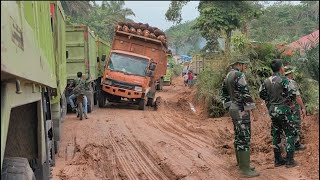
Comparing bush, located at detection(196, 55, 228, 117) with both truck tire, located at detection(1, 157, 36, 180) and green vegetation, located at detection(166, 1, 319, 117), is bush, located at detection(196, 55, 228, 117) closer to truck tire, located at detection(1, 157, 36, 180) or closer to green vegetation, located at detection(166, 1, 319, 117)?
green vegetation, located at detection(166, 1, 319, 117)

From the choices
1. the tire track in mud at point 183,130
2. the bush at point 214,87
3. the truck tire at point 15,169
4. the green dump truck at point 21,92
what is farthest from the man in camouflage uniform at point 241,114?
the bush at point 214,87

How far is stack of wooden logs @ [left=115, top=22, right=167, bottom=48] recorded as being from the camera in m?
18.5

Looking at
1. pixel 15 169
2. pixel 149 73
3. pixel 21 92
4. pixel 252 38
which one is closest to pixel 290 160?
pixel 15 169

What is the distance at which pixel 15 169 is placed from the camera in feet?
13.0

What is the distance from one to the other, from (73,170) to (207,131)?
472 centimetres

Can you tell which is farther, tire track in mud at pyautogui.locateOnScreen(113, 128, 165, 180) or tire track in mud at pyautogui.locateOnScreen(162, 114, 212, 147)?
tire track in mud at pyautogui.locateOnScreen(162, 114, 212, 147)

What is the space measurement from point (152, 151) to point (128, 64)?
8.66 m

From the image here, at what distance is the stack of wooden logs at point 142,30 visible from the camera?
18547 millimetres

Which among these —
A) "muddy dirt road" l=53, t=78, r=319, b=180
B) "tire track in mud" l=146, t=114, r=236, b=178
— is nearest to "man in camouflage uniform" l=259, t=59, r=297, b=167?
"muddy dirt road" l=53, t=78, r=319, b=180

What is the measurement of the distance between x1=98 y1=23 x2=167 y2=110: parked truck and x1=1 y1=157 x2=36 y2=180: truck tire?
12993 millimetres

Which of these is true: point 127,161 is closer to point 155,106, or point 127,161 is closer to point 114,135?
point 114,135

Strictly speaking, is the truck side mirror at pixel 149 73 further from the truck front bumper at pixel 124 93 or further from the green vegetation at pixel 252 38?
the green vegetation at pixel 252 38

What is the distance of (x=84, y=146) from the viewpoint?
9.88 meters

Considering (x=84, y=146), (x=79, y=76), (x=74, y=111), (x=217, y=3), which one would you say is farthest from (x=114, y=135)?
(x=217, y=3)
